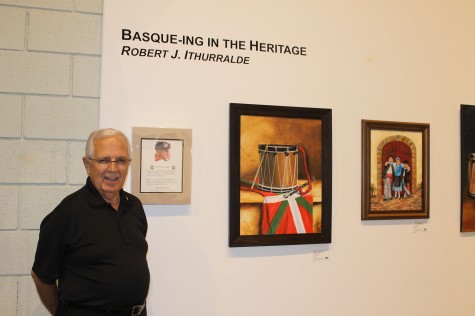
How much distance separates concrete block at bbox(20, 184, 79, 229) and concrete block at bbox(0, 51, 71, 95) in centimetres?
44

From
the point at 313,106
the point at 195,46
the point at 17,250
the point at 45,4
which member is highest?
the point at 45,4

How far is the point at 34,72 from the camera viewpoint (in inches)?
72.9

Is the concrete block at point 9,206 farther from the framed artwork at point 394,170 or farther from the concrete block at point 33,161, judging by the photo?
the framed artwork at point 394,170

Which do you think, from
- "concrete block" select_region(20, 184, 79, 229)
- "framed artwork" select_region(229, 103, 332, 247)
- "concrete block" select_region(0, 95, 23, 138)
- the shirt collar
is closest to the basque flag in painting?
"framed artwork" select_region(229, 103, 332, 247)

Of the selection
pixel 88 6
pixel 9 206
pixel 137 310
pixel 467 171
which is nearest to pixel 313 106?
pixel 467 171

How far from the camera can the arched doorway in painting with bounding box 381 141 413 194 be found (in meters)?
2.28

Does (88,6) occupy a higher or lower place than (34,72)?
higher

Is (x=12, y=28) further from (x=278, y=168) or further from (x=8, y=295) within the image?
(x=278, y=168)

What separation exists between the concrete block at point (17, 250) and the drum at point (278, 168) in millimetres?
1078

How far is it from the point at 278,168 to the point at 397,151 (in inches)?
28.5

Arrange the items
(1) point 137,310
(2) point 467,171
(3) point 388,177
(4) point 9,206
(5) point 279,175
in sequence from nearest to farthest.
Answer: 1. (1) point 137,310
2. (4) point 9,206
3. (5) point 279,175
4. (3) point 388,177
5. (2) point 467,171

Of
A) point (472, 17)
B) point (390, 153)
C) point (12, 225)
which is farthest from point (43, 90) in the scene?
point (472, 17)

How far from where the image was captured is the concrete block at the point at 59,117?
184 cm

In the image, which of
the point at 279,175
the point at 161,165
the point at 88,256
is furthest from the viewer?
the point at 279,175
